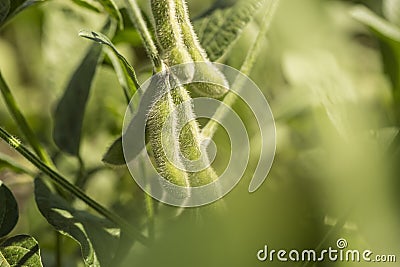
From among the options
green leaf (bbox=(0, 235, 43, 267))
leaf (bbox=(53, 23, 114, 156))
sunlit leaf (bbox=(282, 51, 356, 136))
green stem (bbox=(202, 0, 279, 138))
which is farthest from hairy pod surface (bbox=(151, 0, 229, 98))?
sunlit leaf (bbox=(282, 51, 356, 136))

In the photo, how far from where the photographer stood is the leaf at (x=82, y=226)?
0.96m

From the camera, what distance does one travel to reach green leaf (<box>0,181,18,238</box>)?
0.97 meters

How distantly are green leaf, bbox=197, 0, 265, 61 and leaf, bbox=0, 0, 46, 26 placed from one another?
27cm

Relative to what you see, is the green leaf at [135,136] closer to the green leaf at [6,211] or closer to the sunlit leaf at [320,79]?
the green leaf at [6,211]

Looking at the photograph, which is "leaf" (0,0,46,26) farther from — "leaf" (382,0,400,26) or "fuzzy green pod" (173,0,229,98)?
"leaf" (382,0,400,26)

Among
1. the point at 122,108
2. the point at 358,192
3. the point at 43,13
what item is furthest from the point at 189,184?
the point at 43,13

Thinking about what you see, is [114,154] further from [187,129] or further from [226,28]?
[226,28]

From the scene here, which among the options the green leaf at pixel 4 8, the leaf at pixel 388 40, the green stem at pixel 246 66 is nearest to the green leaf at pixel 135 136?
the green stem at pixel 246 66

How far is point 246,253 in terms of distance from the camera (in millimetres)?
1049

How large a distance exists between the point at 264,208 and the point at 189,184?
26cm

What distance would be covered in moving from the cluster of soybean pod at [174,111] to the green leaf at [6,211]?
227mm

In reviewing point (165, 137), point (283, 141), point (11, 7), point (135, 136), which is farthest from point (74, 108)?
point (283, 141)

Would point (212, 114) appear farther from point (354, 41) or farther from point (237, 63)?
point (354, 41)

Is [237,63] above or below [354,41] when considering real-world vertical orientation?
above
